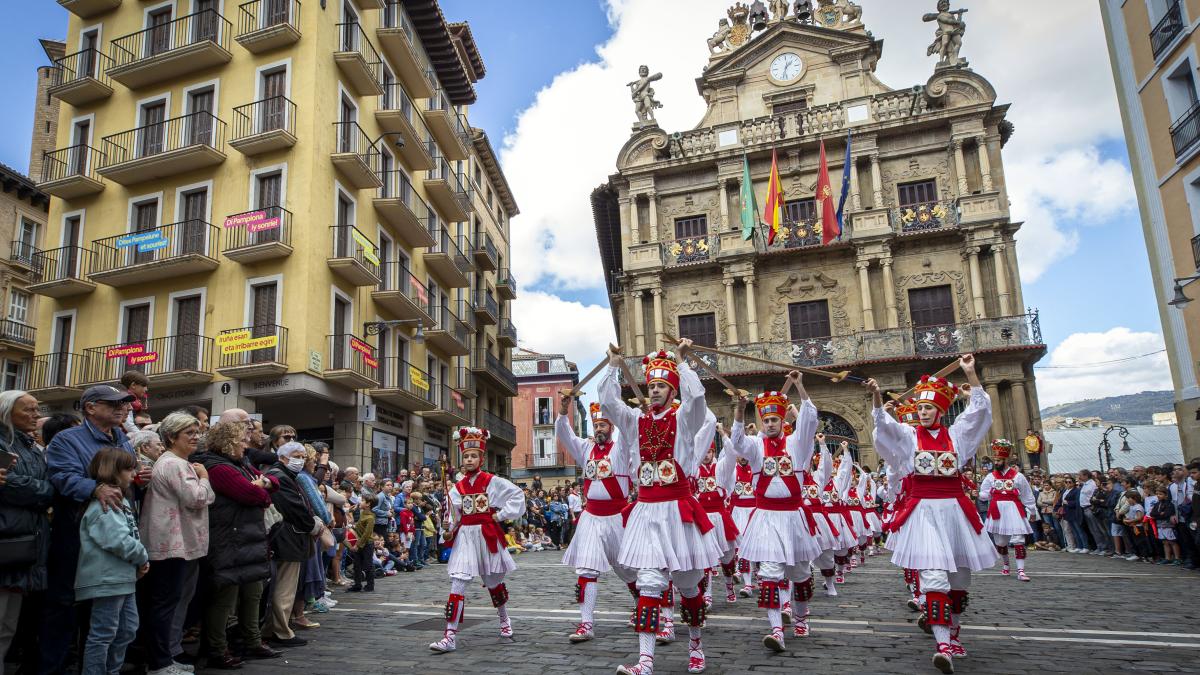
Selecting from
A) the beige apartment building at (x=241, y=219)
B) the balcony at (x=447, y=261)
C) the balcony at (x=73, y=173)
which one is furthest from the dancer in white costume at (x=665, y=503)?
the balcony at (x=447, y=261)

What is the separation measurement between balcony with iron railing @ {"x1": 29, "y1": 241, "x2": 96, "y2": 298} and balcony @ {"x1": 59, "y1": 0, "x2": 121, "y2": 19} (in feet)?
25.6

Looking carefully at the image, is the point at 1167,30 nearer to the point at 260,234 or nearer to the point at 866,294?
the point at 866,294

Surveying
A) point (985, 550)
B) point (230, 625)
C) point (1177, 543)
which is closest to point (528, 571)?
point (230, 625)

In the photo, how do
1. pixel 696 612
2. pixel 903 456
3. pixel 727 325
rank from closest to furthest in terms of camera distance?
pixel 696 612 < pixel 903 456 < pixel 727 325

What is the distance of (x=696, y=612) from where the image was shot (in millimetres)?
6211

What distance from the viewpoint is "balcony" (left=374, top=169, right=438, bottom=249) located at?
25.1 m

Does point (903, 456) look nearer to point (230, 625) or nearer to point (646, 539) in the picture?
point (646, 539)

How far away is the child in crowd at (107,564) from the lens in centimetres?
529

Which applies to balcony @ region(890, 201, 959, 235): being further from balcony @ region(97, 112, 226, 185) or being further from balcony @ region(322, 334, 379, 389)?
balcony @ region(97, 112, 226, 185)

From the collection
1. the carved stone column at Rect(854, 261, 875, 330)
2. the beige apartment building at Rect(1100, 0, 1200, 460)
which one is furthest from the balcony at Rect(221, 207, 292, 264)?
the beige apartment building at Rect(1100, 0, 1200, 460)

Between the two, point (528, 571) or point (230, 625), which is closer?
point (230, 625)

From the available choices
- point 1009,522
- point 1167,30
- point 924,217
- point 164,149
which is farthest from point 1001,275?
point 164,149

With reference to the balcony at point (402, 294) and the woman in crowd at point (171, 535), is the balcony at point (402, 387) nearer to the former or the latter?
the balcony at point (402, 294)

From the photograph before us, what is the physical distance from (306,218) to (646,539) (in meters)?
17.6
